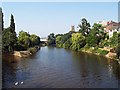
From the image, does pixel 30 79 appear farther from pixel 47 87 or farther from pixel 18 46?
pixel 18 46

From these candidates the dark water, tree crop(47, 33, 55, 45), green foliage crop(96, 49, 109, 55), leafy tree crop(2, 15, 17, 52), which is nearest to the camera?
the dark water

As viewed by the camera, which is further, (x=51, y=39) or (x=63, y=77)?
(x=51, y=39)

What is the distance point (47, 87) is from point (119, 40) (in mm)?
32881

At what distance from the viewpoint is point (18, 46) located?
206 ft

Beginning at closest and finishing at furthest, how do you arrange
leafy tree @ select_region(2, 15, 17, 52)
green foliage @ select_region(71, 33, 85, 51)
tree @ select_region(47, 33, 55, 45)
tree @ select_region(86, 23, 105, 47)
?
leafy tree @ select_region(2, 15, 17, 52) → tree @ select_region(86, 23, 105, 47) → green foliage @ select_region(71, 33, 85, 51) → tree @ select_region(47, 33, 55, 45)

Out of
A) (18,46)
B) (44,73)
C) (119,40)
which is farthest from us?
(18,46)

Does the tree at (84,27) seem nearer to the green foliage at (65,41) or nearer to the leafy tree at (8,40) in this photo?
the green foliage at (65,41)

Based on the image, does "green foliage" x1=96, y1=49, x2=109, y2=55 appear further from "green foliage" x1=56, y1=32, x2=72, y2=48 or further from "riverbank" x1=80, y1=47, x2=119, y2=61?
"green foliage" x1=56, y1=32, x2=72, y2=48

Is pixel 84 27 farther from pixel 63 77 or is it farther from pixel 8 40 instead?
pixel 63 77

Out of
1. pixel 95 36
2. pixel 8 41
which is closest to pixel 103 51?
pixel 95 36

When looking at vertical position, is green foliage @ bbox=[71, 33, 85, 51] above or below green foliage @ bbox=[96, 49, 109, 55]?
above

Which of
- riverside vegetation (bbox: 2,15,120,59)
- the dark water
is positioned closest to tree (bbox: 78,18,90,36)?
riverside vegetation (bbox: 2,15,120,59)

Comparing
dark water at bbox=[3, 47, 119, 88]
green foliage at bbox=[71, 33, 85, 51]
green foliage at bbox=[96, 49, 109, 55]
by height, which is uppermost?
green foliage at bbox=[71, 33, 85, 51]

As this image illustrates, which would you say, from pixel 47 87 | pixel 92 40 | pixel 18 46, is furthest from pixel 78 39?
pixel 47 87
